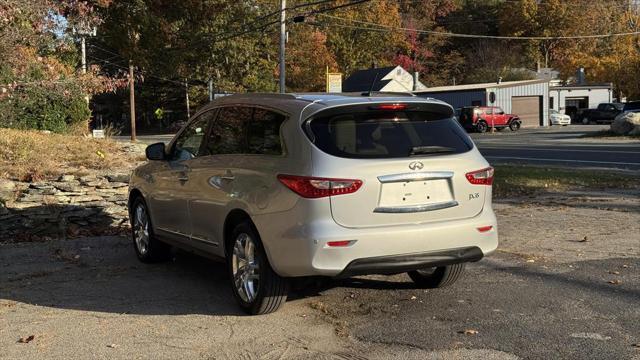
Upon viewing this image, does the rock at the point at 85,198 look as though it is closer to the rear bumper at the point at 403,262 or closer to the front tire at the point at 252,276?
the front tire at the point at 252,276

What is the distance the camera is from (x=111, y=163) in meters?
18.3

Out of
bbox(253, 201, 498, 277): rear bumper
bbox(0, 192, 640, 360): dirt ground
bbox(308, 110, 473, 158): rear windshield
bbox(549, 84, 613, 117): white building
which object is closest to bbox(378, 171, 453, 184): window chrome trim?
bbox(308, 110, 473, 158): rear windshield

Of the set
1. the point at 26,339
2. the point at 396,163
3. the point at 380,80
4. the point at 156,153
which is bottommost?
the point at 26,339

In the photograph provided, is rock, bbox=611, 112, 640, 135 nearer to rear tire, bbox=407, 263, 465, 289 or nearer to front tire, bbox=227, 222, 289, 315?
rear tire, bbox=407, 263, 465, 289

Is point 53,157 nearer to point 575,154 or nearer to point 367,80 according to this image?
point 575,154

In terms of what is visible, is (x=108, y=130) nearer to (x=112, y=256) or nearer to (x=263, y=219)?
(x=112, y=256)

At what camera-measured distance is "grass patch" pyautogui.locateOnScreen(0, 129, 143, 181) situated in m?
15.8

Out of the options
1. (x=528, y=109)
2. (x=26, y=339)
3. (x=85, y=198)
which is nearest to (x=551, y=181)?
(x=85, y=198)

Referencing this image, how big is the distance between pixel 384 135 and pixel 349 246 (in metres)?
0.94

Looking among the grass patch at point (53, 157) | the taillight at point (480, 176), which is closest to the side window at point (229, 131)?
the taillight at point (480, 176)

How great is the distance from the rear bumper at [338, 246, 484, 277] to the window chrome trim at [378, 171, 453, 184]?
568 millimetres

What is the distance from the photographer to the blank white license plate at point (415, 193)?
16.1 ft

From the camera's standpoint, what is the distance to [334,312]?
545cm

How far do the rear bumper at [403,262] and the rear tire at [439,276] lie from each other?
0.78m
